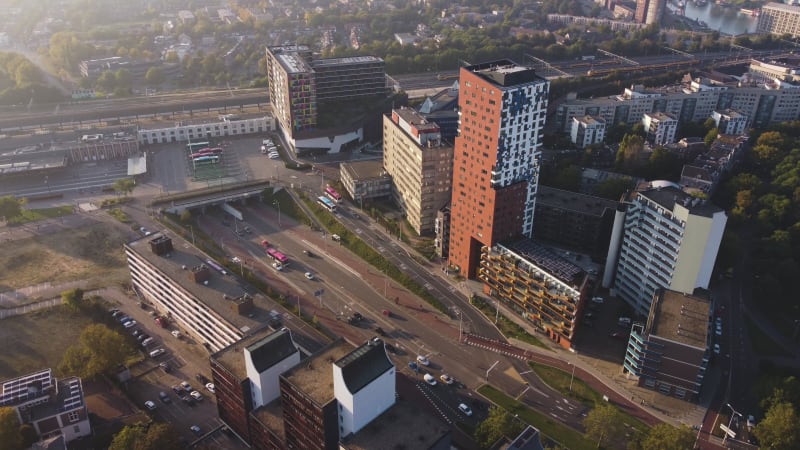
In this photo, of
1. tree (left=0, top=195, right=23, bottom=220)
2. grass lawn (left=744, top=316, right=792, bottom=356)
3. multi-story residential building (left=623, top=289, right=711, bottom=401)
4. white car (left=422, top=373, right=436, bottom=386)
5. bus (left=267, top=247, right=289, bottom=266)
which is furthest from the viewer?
tree (left=0, top=195, right=23, bottom=220)

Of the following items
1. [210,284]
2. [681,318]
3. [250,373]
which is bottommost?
[210,284]

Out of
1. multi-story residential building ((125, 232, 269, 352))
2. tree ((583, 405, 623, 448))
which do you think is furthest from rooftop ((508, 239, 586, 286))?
multi-story residential building ((125, 232, 269, 352))

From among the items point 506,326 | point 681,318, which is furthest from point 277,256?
point 681,318

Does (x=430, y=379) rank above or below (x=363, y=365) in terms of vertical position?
below

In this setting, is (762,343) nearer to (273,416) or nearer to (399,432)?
(399,432)

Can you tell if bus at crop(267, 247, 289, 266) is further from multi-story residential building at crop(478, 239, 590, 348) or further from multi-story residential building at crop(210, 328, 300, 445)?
multi-story residential building at crop(210, 328, 300, 445)

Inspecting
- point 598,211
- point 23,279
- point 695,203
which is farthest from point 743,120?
point 23,279
